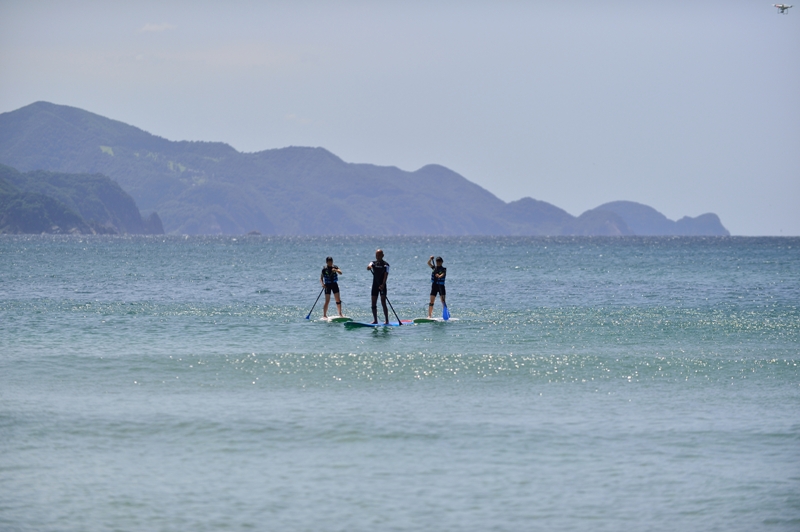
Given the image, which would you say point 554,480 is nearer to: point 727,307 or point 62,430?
point 62,430

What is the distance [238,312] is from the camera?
34.7 m

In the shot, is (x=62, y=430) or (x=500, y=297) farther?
(x=500, y=297)

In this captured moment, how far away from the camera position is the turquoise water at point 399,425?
10945 mm

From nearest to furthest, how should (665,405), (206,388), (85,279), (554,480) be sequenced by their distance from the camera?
1. (554,480)
2. (665,405)
3. (206,388)
4. (85,279)

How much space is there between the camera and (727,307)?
124 feet

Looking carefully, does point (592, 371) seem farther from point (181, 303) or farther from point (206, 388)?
point (181, 303)

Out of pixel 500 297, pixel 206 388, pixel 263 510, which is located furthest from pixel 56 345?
pixel 500 297

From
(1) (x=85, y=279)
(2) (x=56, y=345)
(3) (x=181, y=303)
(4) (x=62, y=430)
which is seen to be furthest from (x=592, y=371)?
(1) (x=85, y=279)

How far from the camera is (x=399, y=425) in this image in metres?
14.8

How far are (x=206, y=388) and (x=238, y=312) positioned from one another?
1681 cm

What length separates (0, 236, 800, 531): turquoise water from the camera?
431 inches

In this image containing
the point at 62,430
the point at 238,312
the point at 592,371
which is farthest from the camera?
the point at 238,312

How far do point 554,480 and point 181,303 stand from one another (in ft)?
96.4

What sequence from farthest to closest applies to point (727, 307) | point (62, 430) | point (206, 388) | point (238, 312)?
point (727, 307), point (238, 312), point (206, 388), point (62, 430)
